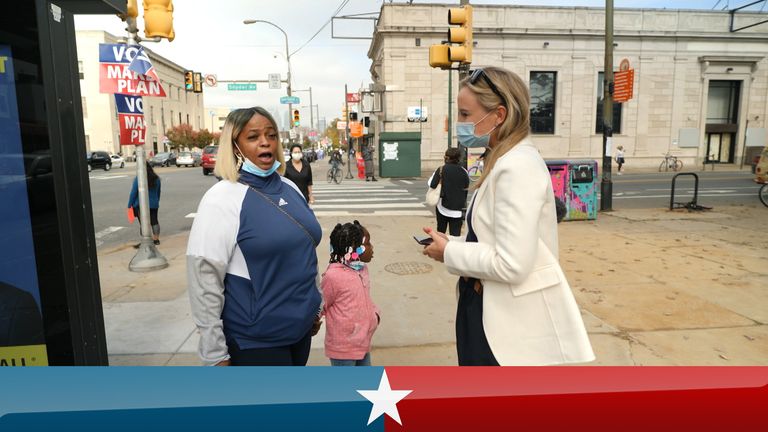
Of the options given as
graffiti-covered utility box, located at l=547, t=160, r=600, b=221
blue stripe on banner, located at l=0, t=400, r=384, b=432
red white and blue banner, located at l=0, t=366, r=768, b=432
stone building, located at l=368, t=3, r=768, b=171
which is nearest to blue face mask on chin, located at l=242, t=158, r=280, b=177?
red white and blue banner, located at l=0, t=366, r=768, b=432

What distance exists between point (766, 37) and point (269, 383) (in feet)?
143

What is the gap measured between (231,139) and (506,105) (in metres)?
1.33

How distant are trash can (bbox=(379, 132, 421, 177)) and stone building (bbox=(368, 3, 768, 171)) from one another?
17.2 ft

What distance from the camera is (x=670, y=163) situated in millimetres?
32594

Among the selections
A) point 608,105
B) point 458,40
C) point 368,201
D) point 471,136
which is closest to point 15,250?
point 471,136

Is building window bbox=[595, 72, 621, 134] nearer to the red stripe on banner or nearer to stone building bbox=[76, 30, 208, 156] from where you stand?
the red stripe on banner

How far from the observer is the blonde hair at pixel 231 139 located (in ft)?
7.45

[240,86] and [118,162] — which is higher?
[240,86]

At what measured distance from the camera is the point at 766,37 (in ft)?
108

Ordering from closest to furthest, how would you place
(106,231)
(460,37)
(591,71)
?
(460,37)
(106,231)
(591,71)

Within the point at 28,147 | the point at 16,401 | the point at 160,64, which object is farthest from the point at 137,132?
the point at 160,64

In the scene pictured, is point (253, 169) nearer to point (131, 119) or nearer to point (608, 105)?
point (131, 119)

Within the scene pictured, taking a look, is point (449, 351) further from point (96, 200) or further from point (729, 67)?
point (729, 67)

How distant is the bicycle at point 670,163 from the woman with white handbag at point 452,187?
95.6 feet
